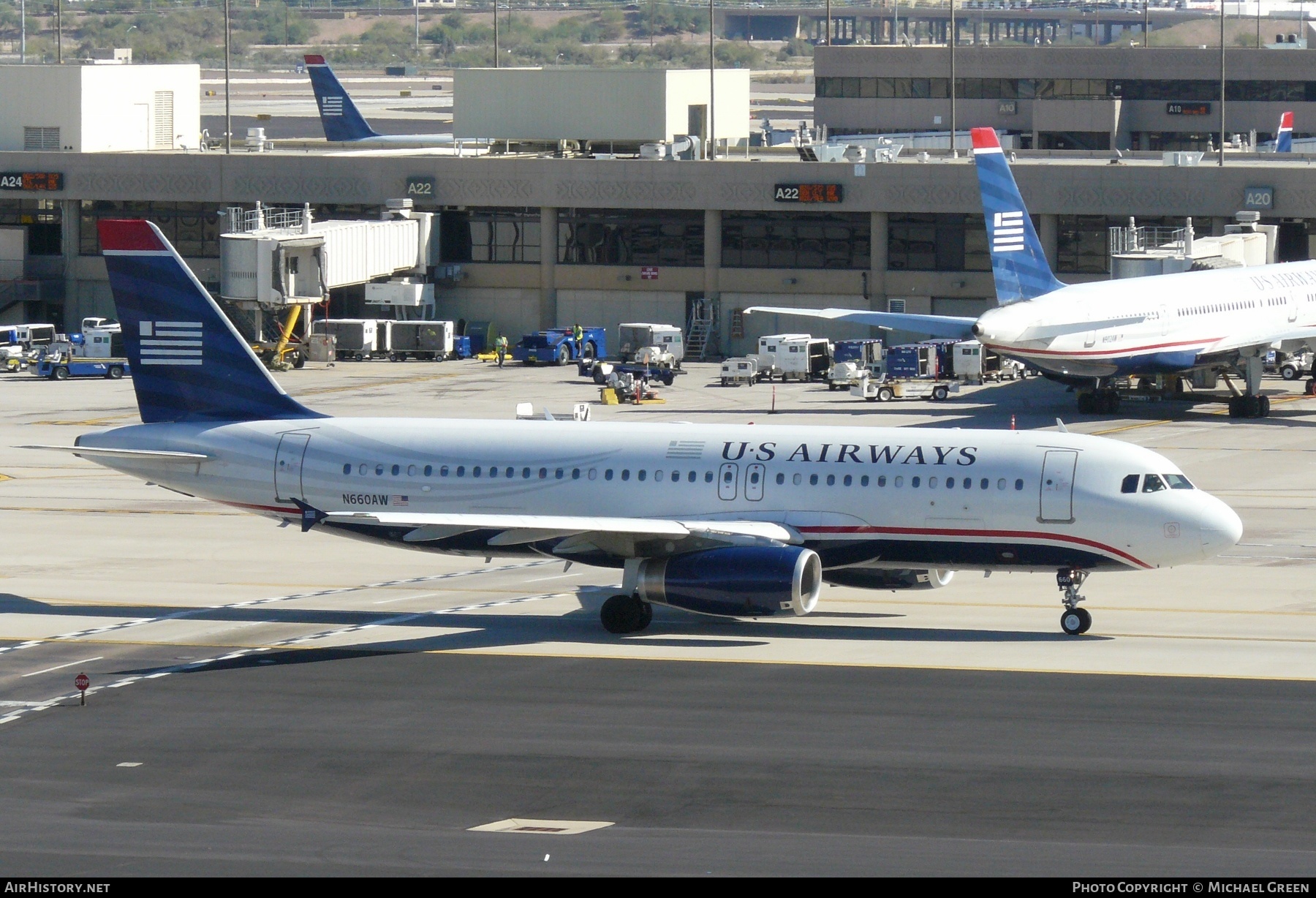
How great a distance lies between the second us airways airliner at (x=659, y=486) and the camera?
3791 centimetres

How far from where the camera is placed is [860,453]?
130ft

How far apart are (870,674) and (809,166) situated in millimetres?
68251

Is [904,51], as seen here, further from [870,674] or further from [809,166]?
[870,674]

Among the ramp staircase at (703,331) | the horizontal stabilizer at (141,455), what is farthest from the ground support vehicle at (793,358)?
the horizontal stabilizer at (141,455)

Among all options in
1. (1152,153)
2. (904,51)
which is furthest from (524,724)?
(904,51)

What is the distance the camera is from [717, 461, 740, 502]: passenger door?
39.9 m

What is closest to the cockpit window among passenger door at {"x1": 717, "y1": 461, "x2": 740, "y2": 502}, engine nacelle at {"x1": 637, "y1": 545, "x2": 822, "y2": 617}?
engine nacelle at {"x1": 637, "y1": 545, "x2": 822, "y2": 617}

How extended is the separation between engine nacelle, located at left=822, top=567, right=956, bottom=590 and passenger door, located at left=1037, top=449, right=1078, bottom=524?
293cm

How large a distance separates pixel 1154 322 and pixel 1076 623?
39793mm

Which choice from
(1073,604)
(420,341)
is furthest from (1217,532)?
(420,341)

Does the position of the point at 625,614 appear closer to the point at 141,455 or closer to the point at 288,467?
the point at 288,467

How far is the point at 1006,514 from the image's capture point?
3828cm

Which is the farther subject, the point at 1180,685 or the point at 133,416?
the point at 133,416

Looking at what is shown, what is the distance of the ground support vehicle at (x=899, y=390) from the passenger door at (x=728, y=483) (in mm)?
43408
